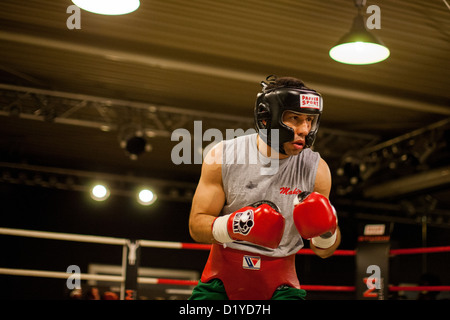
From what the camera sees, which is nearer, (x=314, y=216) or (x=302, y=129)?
(x=314, y=216)

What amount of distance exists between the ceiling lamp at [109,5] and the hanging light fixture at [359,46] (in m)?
1.57

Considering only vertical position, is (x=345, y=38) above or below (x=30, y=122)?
below

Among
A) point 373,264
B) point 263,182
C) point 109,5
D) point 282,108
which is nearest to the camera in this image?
point 282,108

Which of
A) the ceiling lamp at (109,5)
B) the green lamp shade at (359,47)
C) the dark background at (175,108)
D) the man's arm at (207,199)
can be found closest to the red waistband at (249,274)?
the man's arm at (207,199)

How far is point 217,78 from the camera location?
22.2 feet

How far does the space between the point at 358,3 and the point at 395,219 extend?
9.75 metres

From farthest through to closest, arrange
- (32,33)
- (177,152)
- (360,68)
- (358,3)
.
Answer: (177,152) → (360,68) → (32,33) → (358,3)

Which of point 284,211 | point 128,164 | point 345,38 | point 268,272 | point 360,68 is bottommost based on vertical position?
point 268,272

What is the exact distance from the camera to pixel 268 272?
6.84 feet

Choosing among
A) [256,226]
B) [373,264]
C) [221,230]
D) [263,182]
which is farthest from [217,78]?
[256,226]

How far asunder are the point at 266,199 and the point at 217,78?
15.6 ft

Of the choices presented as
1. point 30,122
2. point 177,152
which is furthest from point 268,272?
point 177,152

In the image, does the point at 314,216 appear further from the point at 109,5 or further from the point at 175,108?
the point at 175,108

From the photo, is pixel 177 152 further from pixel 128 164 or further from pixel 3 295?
pixel 3 295
